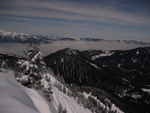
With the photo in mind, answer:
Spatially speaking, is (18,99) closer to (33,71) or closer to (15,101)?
(15,101)

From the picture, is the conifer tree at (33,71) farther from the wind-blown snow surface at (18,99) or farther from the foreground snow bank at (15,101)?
the foreground snow bank at (15,101)

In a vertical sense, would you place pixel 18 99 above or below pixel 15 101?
below

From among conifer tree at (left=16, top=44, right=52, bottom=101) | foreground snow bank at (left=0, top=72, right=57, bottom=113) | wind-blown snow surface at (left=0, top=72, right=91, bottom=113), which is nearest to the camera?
foreground snow bank at (left=0, top=72, right=57, bottom=113)

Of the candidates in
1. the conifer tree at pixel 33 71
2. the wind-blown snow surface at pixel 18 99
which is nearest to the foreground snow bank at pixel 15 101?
the wind-blown snow surface at pixel 18 99

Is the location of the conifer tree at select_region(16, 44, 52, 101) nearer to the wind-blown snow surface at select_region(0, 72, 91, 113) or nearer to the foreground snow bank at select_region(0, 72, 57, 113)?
the wind-blown snow surface at select_region(0, 72, 91, 113)

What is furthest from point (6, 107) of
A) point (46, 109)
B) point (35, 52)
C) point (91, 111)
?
point (91, 111)

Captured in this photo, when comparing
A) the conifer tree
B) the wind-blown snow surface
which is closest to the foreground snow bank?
the wind-blown snow surface

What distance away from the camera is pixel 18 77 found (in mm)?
29125

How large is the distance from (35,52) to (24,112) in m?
19.1

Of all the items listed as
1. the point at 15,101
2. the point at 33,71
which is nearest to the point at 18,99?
the point at 15,101

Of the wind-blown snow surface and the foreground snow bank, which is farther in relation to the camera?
the wind-blown snow surface

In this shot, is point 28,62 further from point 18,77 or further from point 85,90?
point 85,90

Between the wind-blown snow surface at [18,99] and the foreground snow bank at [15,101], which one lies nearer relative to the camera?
the foreground snow bank at [15,101]

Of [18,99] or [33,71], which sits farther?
[33,71]
